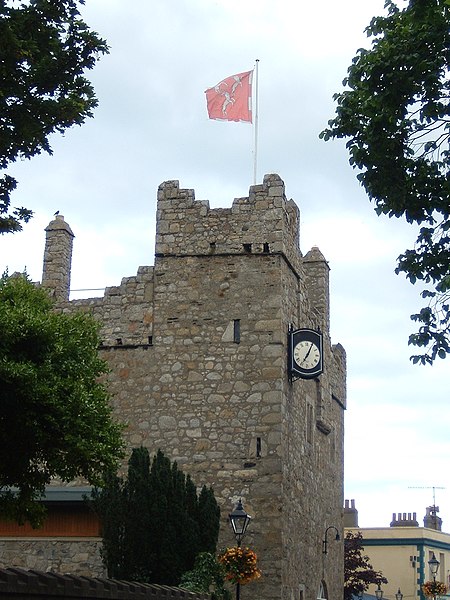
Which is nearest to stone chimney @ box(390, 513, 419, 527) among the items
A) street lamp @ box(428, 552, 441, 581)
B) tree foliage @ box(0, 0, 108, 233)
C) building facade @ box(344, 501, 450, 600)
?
building facade @ box(344, 501, 450, 600)

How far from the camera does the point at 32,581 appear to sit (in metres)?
10.8

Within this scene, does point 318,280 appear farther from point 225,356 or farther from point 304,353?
point 225,356

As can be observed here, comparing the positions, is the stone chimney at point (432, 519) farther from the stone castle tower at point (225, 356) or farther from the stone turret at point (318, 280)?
the stone castle tower at point (225, 356)

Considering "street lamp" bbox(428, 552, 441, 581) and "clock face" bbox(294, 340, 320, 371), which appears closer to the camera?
"clock face" bbox(294, 340, 320, 371)

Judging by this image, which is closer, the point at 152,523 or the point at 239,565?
the point at 239,565

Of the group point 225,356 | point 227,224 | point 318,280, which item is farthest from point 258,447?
point 318,280

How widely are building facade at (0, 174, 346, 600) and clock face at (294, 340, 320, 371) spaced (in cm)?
33

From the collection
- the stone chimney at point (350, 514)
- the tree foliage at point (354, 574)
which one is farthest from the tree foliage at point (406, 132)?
the stone chimney at point (350, 514)

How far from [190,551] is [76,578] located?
8.06 meters

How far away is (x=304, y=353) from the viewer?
22828 millimetres

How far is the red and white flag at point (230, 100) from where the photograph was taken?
23.9 m

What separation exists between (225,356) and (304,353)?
1.71 meters

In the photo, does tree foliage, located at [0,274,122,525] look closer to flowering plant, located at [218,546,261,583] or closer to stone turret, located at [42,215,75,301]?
flowering plant, located at [218,546,261,583]

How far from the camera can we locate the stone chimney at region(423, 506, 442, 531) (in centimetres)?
6045
